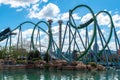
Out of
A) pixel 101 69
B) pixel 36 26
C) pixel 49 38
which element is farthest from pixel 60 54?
pixel 101 69

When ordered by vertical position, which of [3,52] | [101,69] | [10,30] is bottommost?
[101,69]

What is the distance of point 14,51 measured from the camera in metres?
78.5

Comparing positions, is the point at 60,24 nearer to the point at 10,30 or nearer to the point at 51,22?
the point at 51,22

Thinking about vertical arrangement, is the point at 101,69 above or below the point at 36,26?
below

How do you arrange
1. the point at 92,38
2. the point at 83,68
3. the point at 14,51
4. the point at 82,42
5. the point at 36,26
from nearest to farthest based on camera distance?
1. the point at 83,68
2. the point at 92,38
3. the point at 82,42
4. the point at 36,26
5. the point at 14,51

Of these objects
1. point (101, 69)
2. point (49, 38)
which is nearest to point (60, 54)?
point (49, 38)

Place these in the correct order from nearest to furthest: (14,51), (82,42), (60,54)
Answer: (82,42) → (60,54) → (14,51)

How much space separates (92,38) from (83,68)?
6.62m

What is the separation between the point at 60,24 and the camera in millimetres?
73750

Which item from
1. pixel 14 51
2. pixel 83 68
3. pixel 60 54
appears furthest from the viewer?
pixel 14 51

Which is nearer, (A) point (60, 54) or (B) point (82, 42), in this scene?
(B) point (82, 42)

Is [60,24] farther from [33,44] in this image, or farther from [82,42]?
[82,42]

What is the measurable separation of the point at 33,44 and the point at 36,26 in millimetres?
5591

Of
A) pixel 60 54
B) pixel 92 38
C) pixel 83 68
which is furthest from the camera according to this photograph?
pixel 60 54
